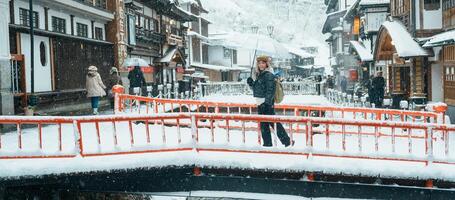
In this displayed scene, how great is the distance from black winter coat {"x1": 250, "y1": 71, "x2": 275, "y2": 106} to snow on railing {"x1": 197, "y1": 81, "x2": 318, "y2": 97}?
2250 centimetres

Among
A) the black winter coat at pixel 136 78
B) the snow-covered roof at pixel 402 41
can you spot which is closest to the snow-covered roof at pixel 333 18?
the snow-covered roof at pixel 402 41

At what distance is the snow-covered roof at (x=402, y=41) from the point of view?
1947 cm

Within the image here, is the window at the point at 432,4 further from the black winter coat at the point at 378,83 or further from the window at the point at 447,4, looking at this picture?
the black winter coat at the point at 378,83

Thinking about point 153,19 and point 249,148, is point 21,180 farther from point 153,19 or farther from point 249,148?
point 153,19

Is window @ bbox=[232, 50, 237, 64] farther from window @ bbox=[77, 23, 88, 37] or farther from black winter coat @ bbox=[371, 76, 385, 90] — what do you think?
black winter coat @ bbox=[371, 76, 385, 90]

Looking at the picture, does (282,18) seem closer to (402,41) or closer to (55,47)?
(402,41)

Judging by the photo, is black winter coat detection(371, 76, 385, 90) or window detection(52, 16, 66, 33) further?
window detection(52, 16, 66, 33)

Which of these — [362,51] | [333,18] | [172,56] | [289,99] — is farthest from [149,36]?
[333,18]

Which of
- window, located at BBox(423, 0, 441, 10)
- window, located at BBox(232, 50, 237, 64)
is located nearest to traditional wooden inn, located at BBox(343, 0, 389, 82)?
window, located at BBox(423, 0, 441, 10)

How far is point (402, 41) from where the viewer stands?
66.5 ft

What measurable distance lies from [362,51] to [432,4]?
16.5m

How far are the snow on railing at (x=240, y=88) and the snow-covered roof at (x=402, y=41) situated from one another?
10007mm

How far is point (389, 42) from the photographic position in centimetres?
2394

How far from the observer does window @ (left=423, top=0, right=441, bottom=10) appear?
1967cm
